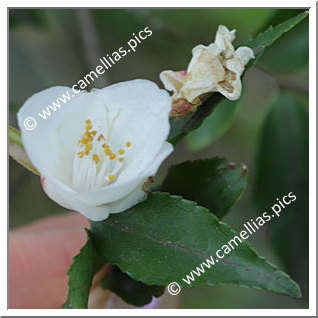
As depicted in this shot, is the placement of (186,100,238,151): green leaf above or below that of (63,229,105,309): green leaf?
below

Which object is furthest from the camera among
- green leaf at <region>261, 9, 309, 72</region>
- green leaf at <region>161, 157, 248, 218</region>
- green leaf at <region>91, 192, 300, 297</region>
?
green leaf at <region>261, 9, 309, 72</region>

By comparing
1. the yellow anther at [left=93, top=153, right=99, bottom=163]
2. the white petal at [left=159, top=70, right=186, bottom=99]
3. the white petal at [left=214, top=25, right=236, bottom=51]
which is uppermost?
the white petal at [left=214, top=25, right=236, bottom=51]

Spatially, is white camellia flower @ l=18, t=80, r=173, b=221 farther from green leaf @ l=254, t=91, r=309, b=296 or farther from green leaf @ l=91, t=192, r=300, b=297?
green leaf @ l=254, t=91, r=309, b=296

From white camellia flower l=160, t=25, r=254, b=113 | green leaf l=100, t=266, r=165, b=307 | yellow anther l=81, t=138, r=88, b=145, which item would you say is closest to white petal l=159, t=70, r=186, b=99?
white camellia flower l=160, t=25, r=254, b=113

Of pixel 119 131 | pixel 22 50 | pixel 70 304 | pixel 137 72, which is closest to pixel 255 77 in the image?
pixel 137 72

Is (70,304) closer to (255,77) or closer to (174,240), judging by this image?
(174,240)

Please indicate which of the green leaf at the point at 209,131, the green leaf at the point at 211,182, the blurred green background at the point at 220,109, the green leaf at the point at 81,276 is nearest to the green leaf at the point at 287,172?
the blurred green background at the point at 220,109

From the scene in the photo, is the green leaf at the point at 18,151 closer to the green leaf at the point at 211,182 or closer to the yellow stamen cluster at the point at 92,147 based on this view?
the yellow stamen cluster at the point at 92,147
